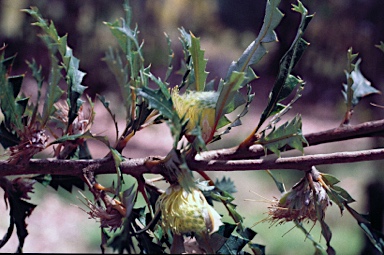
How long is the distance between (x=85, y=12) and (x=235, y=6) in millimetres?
2025

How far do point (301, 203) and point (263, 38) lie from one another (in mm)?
159

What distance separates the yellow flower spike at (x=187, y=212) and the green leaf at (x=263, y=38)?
109 mm

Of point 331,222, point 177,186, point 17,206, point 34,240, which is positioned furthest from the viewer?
point 331,222

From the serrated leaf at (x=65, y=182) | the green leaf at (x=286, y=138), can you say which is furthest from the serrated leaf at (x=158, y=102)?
the serrated leaf at (x=65, y=182)

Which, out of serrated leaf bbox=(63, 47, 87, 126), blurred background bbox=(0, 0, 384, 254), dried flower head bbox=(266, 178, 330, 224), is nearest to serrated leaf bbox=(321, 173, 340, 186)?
dried flower head bbox=(266, 178, 330, 224)

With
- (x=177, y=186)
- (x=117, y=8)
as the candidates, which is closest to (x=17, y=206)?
(x=177, y=186)

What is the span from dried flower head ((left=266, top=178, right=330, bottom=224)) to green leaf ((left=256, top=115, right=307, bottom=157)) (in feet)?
0.16

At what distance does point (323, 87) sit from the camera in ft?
19.1

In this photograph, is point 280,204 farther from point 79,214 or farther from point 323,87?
point 323,87

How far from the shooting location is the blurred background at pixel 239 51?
272 cm

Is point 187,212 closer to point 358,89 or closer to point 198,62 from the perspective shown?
point 198,62

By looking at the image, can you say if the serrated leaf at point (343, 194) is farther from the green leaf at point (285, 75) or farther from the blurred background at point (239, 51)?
the blurred background at point (239, 51)

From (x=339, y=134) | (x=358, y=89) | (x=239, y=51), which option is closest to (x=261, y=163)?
(x=339, y=134)

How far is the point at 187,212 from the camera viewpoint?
0.43m
